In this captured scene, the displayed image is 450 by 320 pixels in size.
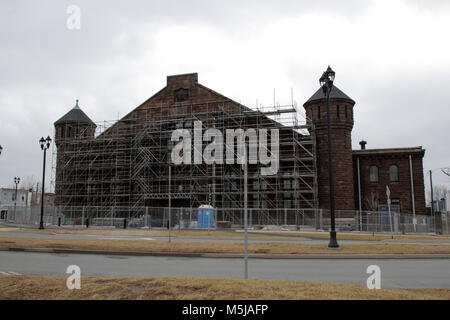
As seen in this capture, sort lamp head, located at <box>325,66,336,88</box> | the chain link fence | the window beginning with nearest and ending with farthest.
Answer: lamp head, located at <box>325,66,336,88</box>, the chain link fence, the window

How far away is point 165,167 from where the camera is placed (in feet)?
156

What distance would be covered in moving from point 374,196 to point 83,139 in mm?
36680

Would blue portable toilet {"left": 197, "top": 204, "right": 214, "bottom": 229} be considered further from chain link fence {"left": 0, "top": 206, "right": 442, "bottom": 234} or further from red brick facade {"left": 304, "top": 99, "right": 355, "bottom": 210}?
red brick facade {"left": 304, "top": 99, "right": 355, "bottom": 210}

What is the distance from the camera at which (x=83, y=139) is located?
172 ft

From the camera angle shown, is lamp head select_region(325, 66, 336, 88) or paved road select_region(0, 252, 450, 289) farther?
lamp head select_region(325, 66, 336, 88)

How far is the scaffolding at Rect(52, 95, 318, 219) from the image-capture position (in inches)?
1719

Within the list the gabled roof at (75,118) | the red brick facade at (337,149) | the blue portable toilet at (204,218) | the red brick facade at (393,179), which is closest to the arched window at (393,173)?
the red brick facade at (393,179)

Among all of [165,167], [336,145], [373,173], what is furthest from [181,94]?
[373,173]

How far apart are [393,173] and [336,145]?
831 cm

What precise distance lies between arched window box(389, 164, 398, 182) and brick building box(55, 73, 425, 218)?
245 millimetres

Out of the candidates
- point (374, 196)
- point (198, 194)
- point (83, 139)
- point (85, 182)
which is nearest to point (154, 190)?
point (198, 194)

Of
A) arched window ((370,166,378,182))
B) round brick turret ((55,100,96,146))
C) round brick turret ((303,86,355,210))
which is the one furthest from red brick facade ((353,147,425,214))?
round brick turret ((55,100,96,146))

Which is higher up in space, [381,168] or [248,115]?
[248,115]
